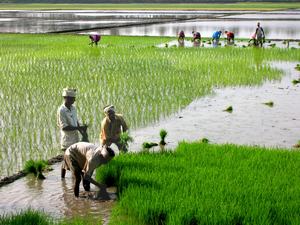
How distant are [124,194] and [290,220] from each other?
176cm

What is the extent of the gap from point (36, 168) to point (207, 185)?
7.49 ft

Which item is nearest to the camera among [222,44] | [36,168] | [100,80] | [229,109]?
[36,168]

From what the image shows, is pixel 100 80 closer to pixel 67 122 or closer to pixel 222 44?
pixel 67 122

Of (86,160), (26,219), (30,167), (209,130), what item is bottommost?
(209,130)

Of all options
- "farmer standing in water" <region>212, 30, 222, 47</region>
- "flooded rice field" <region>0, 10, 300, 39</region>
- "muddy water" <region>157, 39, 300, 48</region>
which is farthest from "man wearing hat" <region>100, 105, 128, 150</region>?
"flooded rice field" <region>0, 10, 300, 39</region>

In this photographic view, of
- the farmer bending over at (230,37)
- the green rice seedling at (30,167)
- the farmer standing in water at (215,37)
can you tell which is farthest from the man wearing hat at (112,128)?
the farmer bending over at (230,37)

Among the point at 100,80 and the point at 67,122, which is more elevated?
the point at 67,122

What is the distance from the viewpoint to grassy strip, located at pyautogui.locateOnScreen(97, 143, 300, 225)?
4676 millimetres

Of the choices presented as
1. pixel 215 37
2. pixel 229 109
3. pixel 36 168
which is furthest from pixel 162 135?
pixel 215 37

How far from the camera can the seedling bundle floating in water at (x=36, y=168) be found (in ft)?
20.8

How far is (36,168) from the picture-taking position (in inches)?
250

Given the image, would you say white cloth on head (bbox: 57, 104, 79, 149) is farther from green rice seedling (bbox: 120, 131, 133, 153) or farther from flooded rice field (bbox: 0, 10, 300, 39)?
flooded rice field (bbox: 0, 10, 300, 39)

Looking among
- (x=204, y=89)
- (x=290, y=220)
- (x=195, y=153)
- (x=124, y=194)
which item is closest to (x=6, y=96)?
(x=204, y=89)

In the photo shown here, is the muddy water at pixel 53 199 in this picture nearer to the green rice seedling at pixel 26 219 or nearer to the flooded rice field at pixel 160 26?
the green rice seedling at pixel 26 219
